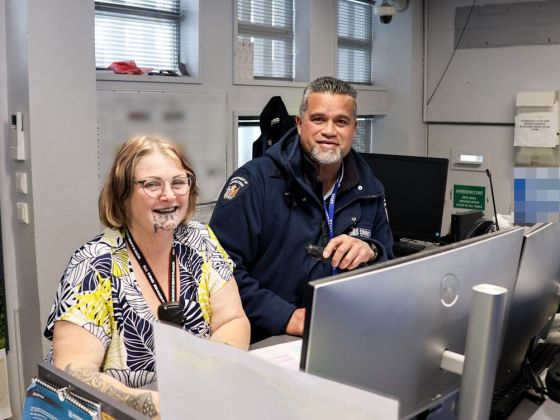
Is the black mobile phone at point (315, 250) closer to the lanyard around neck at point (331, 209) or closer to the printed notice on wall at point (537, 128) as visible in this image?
the lanyard around neck at point (331, 209)

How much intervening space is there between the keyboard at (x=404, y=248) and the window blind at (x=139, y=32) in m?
1.68

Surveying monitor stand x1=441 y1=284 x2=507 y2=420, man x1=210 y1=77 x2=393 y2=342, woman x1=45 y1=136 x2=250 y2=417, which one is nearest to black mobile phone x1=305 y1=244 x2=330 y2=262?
man x1=210 y1=77 x2=393 y2=342

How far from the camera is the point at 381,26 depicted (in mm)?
5055

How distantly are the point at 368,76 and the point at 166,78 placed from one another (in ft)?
7.90

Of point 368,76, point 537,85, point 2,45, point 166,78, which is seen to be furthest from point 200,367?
point 368,76

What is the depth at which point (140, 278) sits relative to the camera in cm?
161


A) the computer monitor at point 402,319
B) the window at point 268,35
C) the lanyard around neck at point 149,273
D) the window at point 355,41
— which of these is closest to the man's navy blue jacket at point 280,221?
the lanyard around neck at point 149,273

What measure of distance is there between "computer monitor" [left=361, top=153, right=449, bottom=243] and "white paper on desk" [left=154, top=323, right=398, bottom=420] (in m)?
2.72

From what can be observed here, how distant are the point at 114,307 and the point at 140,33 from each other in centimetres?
224

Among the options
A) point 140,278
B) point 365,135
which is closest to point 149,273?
point 140,278

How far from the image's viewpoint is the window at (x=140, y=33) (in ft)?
10.4

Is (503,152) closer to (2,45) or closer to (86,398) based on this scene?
(2,45)

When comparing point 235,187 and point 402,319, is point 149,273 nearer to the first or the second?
point 235,187

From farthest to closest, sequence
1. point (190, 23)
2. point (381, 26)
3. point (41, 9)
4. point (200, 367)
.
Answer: point (381, 26) < point (190, 23) < point (41, 9) < point (200, 367)
